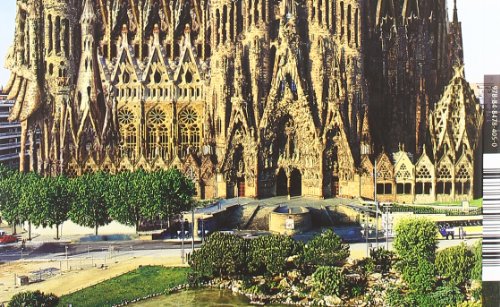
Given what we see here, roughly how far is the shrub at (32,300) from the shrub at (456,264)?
2.90 meters

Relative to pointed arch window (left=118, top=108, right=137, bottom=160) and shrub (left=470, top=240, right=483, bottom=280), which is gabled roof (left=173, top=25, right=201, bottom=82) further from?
shrub (left=470, top=240, right=483, bottom=280)

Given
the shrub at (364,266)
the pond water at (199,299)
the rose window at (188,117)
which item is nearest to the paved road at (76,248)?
the pond water at (199,299)

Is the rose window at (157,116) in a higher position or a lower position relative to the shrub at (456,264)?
higher

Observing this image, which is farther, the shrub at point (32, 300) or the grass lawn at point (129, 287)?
the grass lawn at point (129, 287)

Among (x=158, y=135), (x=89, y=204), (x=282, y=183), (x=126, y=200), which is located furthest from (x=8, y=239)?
(x=282, y=183)

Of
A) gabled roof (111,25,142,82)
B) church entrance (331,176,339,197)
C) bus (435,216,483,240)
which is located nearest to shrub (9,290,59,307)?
gabled roof (111,25,142,82)

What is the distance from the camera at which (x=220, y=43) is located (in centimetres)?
671

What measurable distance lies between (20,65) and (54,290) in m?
1.96

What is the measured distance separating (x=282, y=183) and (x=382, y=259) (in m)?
1.19

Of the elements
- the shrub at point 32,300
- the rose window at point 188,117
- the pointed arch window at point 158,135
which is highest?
the rose window at point 188,117

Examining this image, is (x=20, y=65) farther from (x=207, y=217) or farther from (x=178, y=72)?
(x=207, y=217)

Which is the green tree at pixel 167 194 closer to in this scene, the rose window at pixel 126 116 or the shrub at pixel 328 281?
the rose window at pixel 126 116

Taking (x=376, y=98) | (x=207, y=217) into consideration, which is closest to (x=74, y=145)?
(x=207, y=217)

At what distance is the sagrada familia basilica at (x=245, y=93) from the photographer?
21.5 ft
